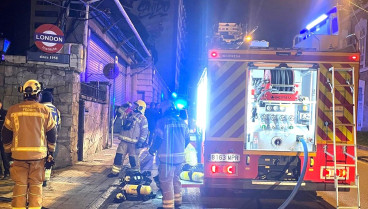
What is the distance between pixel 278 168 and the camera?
5.96 m

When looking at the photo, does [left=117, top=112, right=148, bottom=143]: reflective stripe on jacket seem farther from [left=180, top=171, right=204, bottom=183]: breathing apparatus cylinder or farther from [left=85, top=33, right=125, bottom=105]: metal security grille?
[left=85, top=33, right=125, bottom=105]: metal security grille

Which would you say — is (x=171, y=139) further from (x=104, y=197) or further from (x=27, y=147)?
(x=27, y=147)

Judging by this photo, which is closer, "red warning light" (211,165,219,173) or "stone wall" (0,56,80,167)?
"red warning light" (211,165,219,173)

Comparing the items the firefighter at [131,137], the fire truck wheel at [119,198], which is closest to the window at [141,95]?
the firefighter at [131,137]

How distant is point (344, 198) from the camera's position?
6.92 m

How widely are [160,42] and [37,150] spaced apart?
30752 mm

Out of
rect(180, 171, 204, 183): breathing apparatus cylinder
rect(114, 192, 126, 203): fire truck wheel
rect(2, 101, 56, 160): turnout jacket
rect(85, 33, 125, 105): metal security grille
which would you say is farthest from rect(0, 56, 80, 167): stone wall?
rect(2, 101, 56, 160): turnout jacket

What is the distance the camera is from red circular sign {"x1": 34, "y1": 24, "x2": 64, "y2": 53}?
8227 mm

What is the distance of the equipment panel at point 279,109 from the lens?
6172mm

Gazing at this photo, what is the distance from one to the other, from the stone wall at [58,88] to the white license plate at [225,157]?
457cm

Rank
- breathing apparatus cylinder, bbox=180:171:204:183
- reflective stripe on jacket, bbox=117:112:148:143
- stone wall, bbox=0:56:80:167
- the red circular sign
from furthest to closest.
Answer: stone wall, bbox=0:56:80:167 → the red circular sign → reflective stripe on jacket, bbox=117:112:148:143 → breathing apparatus cylinder, bbox=180:171:204:183

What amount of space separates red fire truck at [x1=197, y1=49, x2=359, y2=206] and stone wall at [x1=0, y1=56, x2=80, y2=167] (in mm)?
4422

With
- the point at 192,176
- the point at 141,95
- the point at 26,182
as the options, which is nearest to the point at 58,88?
the point at 192,176

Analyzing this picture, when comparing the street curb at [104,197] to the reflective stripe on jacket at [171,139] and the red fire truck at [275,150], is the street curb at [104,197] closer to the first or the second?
the reflective stripe on jacket at [171,139]
